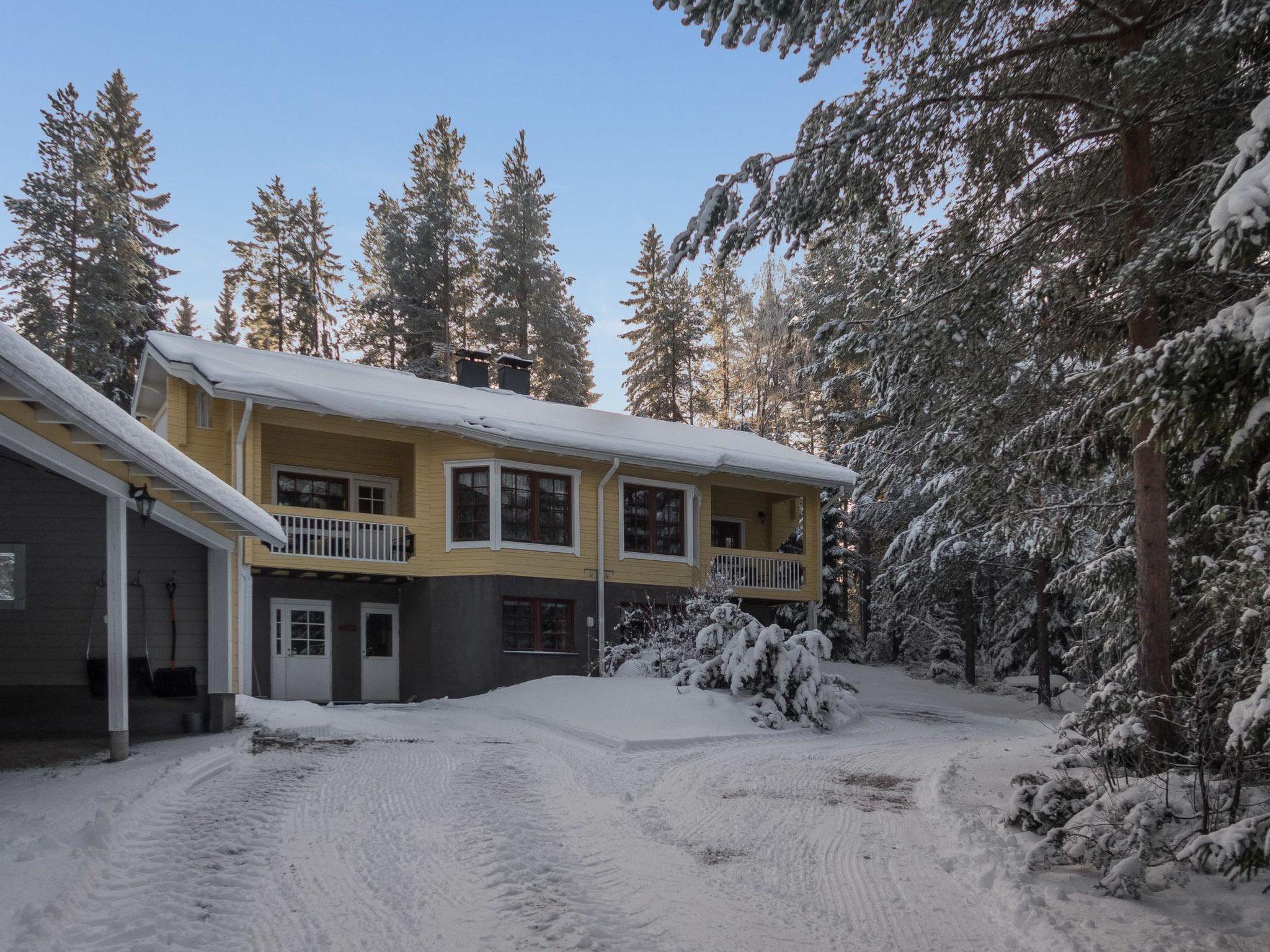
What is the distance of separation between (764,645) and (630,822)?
24.8 ft

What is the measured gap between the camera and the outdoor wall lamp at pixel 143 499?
8906 mm

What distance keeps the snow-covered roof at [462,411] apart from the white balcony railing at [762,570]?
1940 millimetres

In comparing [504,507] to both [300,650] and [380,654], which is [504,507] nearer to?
[380,654]

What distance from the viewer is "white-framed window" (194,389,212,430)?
680 inches

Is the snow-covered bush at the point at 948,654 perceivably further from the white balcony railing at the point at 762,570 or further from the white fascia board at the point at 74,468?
the white fascia board at the point at 74,468

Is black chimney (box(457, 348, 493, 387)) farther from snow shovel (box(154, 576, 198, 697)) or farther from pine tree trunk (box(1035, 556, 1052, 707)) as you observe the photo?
pine tree trunk (box(1035, 556, 1052, 707))

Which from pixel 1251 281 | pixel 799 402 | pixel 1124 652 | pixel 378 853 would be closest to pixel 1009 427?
pixel 1124 652

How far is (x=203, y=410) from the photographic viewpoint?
17.3 metres

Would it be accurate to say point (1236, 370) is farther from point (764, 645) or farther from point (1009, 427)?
point (764, 645)

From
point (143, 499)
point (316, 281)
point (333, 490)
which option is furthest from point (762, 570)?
point (316, 281)

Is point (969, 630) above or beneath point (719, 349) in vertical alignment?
beneath

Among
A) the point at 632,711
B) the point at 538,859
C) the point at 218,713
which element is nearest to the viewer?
the point at 538,859

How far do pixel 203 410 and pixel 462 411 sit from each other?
461 cm

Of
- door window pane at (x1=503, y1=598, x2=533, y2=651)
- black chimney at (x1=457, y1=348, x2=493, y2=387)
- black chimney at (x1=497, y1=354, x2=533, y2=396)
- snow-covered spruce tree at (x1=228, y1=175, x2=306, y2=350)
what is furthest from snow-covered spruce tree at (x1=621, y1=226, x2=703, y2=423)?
door window pane at (x1=503, y1=598, x2=533, y2=651)
